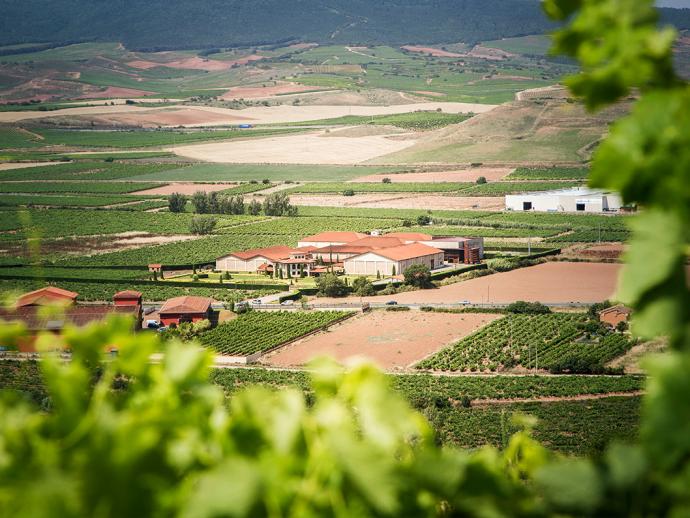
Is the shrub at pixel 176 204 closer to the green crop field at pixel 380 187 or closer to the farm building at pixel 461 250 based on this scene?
the green crop field at pixel 380 187

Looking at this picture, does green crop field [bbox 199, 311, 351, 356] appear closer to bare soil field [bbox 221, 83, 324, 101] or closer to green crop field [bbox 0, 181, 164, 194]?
green crop field [bbox 0, 181, 164, 194]

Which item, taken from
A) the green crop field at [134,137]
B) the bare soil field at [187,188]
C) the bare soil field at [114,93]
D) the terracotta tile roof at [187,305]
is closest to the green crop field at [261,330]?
the terracotta tile roof at [187,305]

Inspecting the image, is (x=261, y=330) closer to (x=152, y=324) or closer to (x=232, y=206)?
(x=152, y=324)

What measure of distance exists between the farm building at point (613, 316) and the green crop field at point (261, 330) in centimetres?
726

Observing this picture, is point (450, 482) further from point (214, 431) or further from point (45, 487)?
point (45, 487)

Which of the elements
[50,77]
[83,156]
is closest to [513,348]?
[83,156]

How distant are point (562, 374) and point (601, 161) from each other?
23.1 meters

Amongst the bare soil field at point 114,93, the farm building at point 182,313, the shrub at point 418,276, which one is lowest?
the farm building at point 182,313

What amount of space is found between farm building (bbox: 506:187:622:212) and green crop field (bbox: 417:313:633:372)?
25.0 metres

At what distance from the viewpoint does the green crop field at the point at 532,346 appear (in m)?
24.3

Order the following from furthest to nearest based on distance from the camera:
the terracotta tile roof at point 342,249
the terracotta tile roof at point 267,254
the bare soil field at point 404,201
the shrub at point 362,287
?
the bare soil field at point 404,201, the terracotta tile roof at point 267,254, the terracotta tile roof at point 342,249, the shrub at point 362,287

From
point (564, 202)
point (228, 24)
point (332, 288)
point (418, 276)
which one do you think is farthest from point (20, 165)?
point (228, 24)

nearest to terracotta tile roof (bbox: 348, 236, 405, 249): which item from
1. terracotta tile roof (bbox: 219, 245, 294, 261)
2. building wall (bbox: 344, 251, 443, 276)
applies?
building wall (bbox: 344, 251, 443, 276)

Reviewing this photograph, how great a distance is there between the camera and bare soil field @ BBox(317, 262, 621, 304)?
31812 mm
